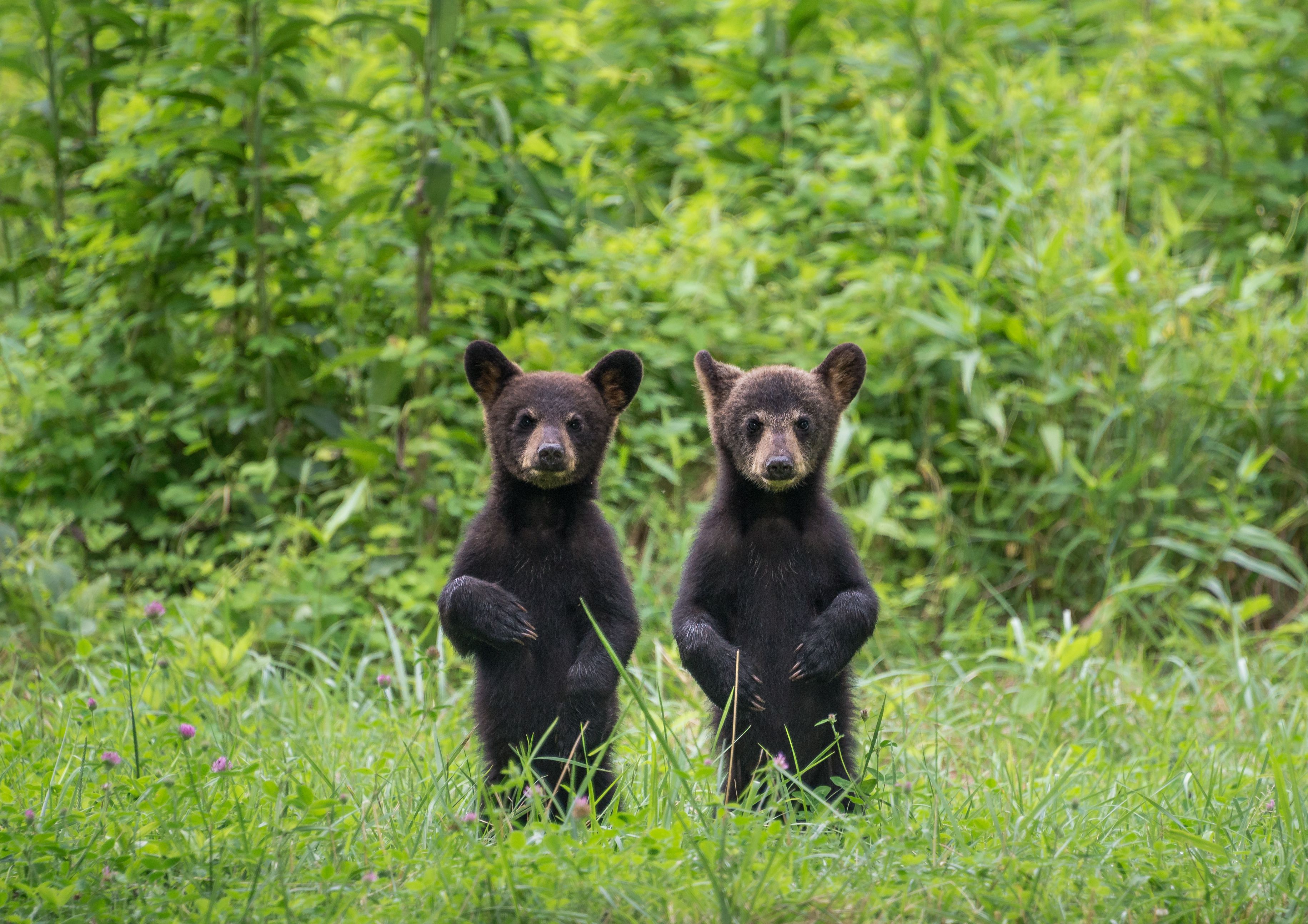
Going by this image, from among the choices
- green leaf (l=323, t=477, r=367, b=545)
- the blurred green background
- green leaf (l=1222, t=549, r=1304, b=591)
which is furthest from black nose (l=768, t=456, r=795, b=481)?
green leaf (l=1222, t=549, r=1304, b=591)

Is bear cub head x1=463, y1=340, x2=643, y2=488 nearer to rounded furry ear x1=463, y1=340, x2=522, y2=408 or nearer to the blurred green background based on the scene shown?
rounded furry ear x1=463, y1=340, x2=522, y2=408

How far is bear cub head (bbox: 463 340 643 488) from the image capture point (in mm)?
3742

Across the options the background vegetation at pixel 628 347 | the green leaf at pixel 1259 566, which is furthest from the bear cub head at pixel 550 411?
the green leaf at pixel 1259 566

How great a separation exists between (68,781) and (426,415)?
299 cm

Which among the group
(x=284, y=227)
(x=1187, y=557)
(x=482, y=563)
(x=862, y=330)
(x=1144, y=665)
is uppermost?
(x=284, y=227)

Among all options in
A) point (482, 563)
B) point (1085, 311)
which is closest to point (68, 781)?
point (482, 563)

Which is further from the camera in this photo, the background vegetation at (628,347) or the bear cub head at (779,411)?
the background vegetation at (628,347)

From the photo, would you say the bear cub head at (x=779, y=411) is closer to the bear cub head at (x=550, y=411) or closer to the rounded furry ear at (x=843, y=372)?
the rounded furry ear at (x=843, y=372)

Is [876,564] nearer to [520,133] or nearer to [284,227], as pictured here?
[520,133]

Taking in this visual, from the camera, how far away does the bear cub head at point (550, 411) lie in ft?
12.3

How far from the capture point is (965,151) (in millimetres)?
6805

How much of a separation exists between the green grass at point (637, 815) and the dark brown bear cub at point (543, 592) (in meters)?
0.20

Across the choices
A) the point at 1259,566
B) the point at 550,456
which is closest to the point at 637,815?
the point at 550,456

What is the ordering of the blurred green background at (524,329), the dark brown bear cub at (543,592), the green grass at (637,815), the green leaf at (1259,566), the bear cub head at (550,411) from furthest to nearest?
the green leaf at (1259,566) → the blurred green background at (524,329) → the bear cub head at (550,411) → the dark brown bear cub at (543,592) → the green grass at (637,815)
